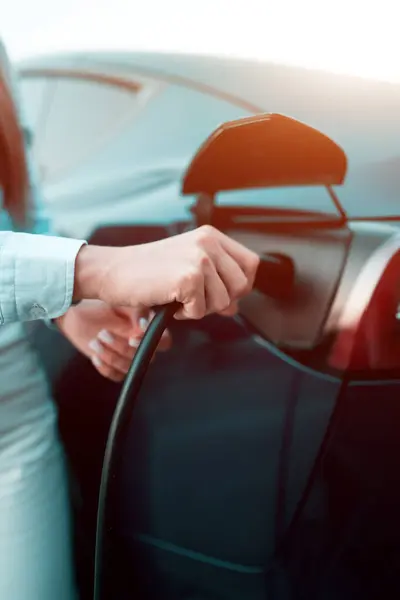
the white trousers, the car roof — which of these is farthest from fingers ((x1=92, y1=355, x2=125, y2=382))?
the car roof

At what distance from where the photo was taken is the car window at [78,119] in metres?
1.25

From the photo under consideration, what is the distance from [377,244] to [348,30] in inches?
12.3

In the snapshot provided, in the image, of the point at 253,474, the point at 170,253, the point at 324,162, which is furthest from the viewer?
the point at 253,474

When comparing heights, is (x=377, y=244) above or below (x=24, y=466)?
above

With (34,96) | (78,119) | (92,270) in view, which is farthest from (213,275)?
(34,96)

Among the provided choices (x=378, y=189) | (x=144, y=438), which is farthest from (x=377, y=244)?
(x=144, y=438)

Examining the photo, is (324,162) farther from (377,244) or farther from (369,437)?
(369,437)

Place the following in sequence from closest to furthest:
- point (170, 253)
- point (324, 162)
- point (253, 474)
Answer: point (170, 253) < point (324, 162) < point (253, 474)

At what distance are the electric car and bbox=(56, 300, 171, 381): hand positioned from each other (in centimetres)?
5

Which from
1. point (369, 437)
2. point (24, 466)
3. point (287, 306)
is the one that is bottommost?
point (24, 466)

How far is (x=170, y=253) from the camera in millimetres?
742

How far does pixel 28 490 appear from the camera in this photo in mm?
1035

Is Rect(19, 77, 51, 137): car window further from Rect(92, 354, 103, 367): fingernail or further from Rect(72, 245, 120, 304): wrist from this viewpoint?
Rect(72, 245, 120, 304): wrist

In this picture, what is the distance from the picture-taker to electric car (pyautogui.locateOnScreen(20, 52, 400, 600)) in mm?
833
